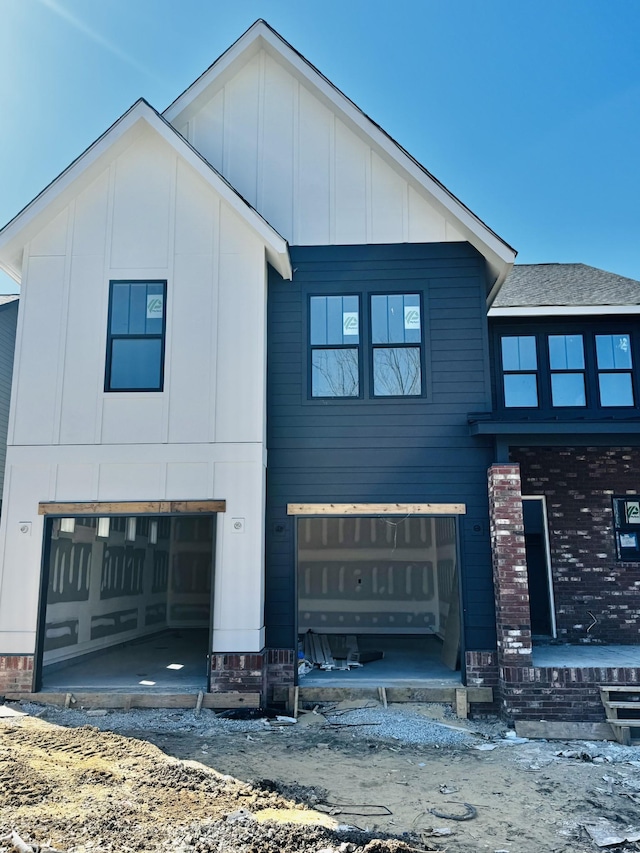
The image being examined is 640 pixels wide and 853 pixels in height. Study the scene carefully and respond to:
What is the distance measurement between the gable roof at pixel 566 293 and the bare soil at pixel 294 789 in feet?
21.3

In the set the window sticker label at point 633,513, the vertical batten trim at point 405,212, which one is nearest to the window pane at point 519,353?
the vertical batten trim at point 405,212

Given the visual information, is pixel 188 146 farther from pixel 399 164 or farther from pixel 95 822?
pixel 95 822

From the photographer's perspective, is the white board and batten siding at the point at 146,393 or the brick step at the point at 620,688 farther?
the white board and batten siding at the point at 146,393

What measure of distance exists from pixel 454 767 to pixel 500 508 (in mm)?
3260

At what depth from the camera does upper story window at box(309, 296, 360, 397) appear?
30.8 ft

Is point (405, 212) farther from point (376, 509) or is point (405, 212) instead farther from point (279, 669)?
point (279, 669)

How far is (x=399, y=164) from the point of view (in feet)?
31.2

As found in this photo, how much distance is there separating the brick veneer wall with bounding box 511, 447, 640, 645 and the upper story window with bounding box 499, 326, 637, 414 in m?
0.88

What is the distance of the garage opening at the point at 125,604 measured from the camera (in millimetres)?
9250

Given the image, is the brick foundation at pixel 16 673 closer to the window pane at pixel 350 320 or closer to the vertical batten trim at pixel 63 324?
the vertical batten trim at pixel 63 324

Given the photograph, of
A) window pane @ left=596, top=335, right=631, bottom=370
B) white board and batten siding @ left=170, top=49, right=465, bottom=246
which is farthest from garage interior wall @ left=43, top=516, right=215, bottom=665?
window pane @ left=596, top=335, right=631, bottom=370

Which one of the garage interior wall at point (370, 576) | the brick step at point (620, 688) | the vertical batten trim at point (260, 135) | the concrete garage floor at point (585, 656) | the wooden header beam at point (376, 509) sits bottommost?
the brick step at point (620, 688)

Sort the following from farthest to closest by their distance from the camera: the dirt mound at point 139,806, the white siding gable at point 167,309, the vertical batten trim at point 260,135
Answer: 1. the vertical batten trim at point 260,135
2. the white siding gable at point 167,309
3. the dirt mound at point 139,806

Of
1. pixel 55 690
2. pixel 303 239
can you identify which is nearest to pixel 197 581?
pixel 55 690
